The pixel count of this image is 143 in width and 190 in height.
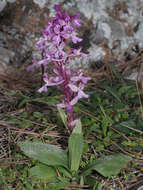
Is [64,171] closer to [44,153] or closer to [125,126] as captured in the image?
[44,153]

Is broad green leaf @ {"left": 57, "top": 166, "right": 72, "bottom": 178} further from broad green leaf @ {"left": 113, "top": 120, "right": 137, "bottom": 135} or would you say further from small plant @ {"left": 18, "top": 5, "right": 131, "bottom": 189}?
broad green leaf @ {"left": 113, "top": 120, "right": 137, "bottom": 135}

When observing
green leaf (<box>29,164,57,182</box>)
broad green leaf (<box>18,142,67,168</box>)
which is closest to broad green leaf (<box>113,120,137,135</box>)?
broad green leaf (<box>18,142,67,168</box>)

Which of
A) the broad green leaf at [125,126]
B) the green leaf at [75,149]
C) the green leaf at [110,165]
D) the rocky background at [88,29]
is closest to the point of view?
the green leaf at [110,165]

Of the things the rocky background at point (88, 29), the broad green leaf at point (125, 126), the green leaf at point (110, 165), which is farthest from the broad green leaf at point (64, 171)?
the rocky background at point (88, 29)

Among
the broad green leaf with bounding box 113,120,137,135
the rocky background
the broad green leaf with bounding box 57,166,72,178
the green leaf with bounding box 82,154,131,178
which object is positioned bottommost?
the broad green leaf with bounding box 57,166,72,178

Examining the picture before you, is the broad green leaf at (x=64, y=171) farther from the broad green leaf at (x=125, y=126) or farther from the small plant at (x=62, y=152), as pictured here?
the broad green leaf at (x=125, y=126)

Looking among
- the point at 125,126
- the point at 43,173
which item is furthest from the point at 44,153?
the point at 125,126

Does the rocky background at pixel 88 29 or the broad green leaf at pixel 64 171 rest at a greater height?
the rocky background at pixel 88 29
